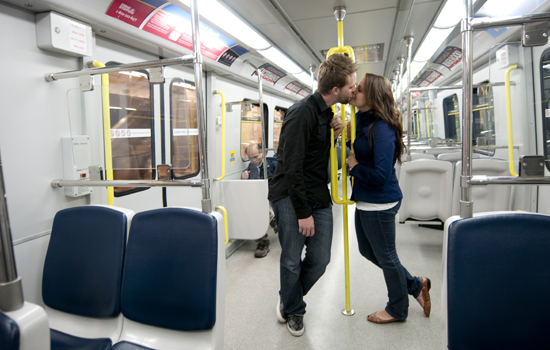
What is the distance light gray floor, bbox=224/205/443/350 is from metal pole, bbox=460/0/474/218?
1.30m

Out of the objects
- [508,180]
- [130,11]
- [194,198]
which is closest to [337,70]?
[508,180]

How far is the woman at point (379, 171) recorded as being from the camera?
6.52 feet

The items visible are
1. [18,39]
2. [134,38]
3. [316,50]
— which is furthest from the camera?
[316,50]

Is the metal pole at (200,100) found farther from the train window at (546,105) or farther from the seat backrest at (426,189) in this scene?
the seat backrest at (426,189)

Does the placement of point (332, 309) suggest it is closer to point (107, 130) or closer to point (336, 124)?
point (336, 124)

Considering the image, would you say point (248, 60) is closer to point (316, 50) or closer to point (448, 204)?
point (316, 50)

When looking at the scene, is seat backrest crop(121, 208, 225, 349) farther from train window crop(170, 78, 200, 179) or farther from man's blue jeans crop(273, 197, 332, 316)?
man's blue jeans crop(273, 197, 332, 316)

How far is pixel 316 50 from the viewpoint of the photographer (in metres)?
4.56

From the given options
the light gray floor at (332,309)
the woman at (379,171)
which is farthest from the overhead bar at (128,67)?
the light gray floor at (332,309)

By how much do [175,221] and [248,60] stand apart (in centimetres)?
359

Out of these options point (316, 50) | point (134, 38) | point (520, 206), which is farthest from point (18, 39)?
point (520, 206)

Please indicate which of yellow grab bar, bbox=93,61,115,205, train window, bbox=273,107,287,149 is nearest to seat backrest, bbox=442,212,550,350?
yellow grab bar, bbox=93,61,115,205

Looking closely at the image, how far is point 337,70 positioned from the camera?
6.40ft

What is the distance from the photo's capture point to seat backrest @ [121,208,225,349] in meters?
1.42
